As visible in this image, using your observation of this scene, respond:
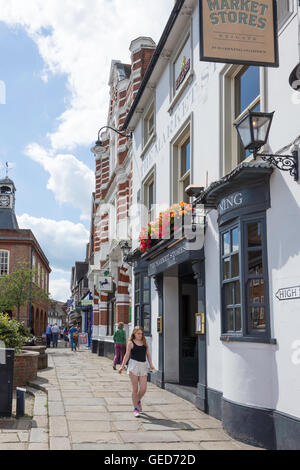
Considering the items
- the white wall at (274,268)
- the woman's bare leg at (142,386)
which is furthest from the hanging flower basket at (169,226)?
the woman's bare leg at (142,386)

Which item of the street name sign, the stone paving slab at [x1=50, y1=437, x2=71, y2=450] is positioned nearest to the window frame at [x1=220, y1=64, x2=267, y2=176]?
the street name sign

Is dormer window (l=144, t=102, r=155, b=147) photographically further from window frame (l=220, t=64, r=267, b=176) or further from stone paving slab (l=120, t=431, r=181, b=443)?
stone paving slab (l=120, t=431, r=181, b=443)

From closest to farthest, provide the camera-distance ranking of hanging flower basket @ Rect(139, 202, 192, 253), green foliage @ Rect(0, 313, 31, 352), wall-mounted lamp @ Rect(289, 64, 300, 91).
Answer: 1. wall-mounted lamp @ Rect(289, 64, 300, 91)
2. hanging flower basket @ Rect(139, 202, 192, 253)
3. green foliage @ Rect(0, 313, 31, 352)

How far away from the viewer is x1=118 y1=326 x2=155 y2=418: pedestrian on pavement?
29.0 feet

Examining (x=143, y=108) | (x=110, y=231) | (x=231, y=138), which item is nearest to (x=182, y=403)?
(x=231, y=138)

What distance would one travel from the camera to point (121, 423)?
319 inches

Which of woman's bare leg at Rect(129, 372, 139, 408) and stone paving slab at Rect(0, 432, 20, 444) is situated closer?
stone paving slab at Rect(0, 432, 20, 444)

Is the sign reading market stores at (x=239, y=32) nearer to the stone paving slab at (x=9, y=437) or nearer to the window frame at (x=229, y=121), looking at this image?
the window frame at (x=229, y=121)

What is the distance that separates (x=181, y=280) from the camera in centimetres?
1264

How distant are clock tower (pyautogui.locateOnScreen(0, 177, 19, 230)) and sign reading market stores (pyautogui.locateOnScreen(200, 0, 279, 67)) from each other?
41.8 m

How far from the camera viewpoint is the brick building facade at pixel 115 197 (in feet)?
64.4

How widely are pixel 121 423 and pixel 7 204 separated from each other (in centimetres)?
4362

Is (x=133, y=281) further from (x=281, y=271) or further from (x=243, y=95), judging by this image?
(x=281, y=271)
